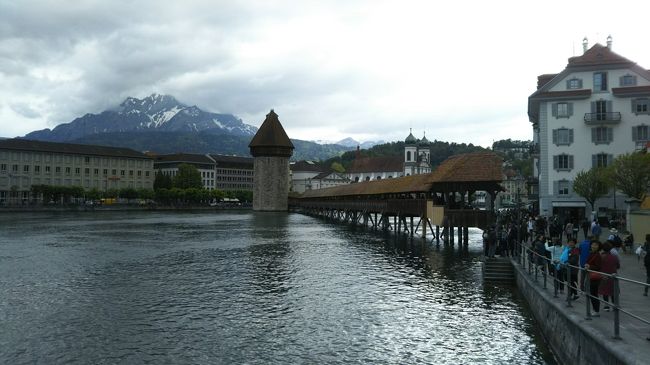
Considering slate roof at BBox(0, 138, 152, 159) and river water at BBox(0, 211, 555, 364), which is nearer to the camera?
river water at BBox(0, 211, 555, 364)

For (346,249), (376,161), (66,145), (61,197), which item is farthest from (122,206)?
(346,249)

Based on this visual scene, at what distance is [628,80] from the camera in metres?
41.7

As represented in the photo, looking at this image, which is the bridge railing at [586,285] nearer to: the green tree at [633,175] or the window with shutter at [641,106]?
the green tree at [633,175]

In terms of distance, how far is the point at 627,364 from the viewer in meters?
7.02

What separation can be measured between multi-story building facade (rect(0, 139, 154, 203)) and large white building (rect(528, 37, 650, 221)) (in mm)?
107235

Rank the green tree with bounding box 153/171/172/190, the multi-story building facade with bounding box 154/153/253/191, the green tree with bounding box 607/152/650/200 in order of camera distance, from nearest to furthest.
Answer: the green tree with bounding box 607/152/650/200 → the green tree with bounding box 153/171/172/190 → the multi-story building facade with bounding box 154/153/253/191

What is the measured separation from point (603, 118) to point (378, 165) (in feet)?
401

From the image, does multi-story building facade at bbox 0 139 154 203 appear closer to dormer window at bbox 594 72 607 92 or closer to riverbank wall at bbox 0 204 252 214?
riverbank wall at bbox 0 204 252 214

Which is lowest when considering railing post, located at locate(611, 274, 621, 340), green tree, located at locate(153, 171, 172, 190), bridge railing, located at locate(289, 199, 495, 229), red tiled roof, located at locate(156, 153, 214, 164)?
railing post, located at locate(611, 274, 621, 340)

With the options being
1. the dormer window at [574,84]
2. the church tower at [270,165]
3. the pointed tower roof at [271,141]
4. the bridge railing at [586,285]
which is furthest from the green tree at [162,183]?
the bridge railing at [586,285]

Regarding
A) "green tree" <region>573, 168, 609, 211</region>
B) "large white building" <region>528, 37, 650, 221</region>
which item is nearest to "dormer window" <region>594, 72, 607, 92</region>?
"large white building" <region>528, 37, 650, 221</region>

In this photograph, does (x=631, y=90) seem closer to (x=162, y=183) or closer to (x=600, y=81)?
(x=600, y=81)

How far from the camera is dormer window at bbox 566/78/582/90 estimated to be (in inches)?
1683

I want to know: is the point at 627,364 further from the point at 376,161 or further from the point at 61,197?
the point at 376,161
